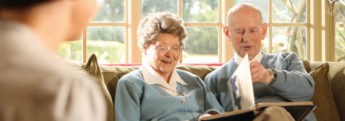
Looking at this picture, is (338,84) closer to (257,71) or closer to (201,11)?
(257,71)

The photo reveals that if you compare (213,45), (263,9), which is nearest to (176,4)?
(213,45)

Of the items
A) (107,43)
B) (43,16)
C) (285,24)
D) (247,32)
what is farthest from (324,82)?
(43,16)

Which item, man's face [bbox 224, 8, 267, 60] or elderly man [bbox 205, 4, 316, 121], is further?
man's face [bbox 224, 8, 267, 60]

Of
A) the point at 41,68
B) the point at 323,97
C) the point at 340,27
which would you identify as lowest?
the point at 323,97

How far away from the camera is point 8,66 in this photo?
0.25 metres

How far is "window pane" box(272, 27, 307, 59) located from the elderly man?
1652 mm

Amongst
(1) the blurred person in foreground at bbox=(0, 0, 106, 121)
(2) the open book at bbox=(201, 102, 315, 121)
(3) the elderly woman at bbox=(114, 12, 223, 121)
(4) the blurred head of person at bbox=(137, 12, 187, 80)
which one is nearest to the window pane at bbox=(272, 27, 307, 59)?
(3) the elderly woman at bbox=(114, 12, 223, 121)

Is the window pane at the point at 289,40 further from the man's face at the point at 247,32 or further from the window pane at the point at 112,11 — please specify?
the man's face at the point at 247,32

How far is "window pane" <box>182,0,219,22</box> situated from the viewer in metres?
3.73

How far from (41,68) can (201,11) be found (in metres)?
3.57

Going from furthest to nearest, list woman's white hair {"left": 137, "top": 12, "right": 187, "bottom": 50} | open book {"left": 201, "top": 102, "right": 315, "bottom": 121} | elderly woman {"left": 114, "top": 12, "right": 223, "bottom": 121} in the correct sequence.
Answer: woman's white hair {"left": 137, "top": 12, "right": 187, "bottom": 50} → elderly woman {"left": 114, "top": 12, "right": 223, "bottom": 121} → open book {"left": 201, "top": 102, "right": 315, "bottom": 121}

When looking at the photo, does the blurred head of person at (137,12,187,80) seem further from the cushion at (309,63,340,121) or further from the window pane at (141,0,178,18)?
the window pane at (141,0,178,18)

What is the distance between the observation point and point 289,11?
13.0 ft

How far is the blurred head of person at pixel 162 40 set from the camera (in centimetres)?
203
